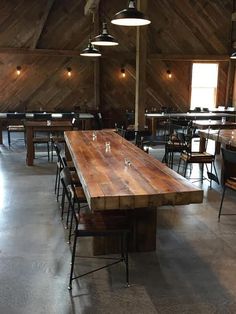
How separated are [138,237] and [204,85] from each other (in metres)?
10.2

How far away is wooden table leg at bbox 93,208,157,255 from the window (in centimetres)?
965

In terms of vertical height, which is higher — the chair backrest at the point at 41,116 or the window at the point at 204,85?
the window at the point at 204,85

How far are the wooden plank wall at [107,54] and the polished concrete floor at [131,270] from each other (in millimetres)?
7326

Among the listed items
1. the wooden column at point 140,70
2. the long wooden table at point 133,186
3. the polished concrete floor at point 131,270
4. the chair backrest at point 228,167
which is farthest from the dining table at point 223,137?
the wooden column at point 140,70

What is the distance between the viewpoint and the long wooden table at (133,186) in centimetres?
239

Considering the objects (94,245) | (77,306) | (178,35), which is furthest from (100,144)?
(178,35)

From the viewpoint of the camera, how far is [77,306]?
240 cm

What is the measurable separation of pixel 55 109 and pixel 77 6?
319 centimetres

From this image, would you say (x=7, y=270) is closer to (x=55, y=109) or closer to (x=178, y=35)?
(x=55, y=109)

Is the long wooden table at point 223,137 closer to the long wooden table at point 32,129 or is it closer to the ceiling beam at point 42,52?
the long wooden table at point 32,129

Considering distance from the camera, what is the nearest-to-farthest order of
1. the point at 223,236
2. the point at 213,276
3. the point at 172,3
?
the point at 213,276 → the point at 223,236 → the point at 172,3

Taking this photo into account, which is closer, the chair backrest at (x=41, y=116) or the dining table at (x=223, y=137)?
the dining table at (x=223, y=137)

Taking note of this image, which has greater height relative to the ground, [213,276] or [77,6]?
[77,6]

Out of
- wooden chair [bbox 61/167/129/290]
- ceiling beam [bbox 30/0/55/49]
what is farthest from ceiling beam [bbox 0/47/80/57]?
wooden chair [bbox 61/167/129/290]
